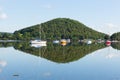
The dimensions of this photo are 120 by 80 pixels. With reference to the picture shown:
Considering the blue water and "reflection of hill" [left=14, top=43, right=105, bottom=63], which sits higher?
the blue water

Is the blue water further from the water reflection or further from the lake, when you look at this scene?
the water reflection

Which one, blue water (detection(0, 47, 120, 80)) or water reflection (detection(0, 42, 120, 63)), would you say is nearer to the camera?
blue water (detection(0, 47, 120, 80))

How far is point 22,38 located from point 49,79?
452 ft

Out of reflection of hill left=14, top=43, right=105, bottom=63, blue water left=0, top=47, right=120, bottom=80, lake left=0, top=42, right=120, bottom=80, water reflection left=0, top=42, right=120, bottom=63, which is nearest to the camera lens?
blue water left=0, top=47, right=120, bottom=80

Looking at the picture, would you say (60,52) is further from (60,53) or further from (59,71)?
(59,71)

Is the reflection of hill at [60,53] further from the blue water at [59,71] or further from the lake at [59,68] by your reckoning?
the blue water at [59,71]

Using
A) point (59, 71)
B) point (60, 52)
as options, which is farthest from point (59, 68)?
point (60, 52)

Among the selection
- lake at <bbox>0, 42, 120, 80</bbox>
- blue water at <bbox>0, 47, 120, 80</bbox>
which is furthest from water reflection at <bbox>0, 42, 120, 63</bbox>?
blue water at <bbox>0, 47, 120, 80</bbox>

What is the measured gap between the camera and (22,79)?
75.6 feet

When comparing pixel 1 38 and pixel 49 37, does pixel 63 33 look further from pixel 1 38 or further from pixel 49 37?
pixel 1 38

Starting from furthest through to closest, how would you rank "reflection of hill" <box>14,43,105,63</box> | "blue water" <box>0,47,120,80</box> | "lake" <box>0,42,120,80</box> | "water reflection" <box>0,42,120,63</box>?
"water reflection" <box>0,42,120,63</box>
"reflection of hill" <box>14,43,105,63</box>
"lake" <box>0,42,120,80</box>
"blue water" <box>0,47,120,80</box>

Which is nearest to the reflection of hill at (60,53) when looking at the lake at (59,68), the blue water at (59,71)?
the lake at (59,68)

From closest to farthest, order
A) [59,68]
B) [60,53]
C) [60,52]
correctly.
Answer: [59,68] → [60,53] → [60,52]

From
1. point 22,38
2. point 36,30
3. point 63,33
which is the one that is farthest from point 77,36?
point 22,38
